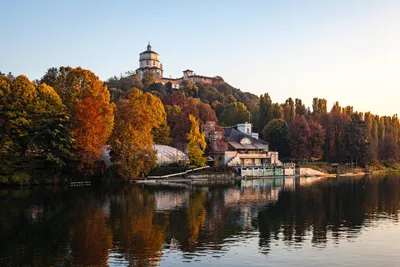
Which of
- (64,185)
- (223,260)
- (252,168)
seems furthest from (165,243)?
(252,168)

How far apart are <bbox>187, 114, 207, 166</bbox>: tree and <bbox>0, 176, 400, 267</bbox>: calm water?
23199 millimetres

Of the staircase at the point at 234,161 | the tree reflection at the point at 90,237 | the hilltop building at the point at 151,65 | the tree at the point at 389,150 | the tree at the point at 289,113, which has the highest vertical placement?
the hilltop building at the point at 151,65

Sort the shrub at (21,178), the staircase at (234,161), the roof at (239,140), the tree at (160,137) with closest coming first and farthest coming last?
the shrub at (21,178) → the tree at (160,137) → the staircase at (234,161) → the roof at (239,140)

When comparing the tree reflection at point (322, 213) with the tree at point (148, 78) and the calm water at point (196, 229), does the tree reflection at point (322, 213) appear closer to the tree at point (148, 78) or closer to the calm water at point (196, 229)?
the calm water at point (196, 229)

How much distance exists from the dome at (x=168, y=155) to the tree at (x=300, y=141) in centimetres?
2519

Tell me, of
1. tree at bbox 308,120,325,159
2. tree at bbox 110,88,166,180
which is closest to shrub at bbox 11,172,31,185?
tree at bbox 110,88,166,180

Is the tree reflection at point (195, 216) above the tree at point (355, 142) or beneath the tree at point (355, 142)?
beneath

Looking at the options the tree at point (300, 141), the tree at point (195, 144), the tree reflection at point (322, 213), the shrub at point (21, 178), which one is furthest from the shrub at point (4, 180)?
the tree at point (300, 141)

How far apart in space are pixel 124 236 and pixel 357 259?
Answer: 12.6 meters

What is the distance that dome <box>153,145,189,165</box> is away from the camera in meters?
68.1

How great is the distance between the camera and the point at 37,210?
114ft

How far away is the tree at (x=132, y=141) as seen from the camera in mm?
57031

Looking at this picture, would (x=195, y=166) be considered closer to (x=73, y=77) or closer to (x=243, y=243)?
(x=73, y=77)

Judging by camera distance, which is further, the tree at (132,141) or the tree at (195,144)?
the tree at (195,144)
